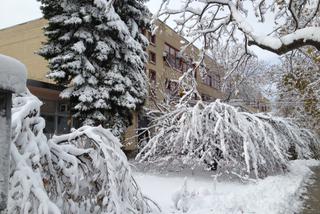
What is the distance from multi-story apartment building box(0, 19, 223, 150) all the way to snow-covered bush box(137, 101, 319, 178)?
783 cm

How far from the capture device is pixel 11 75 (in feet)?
5.80

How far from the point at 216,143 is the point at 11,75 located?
1237cm

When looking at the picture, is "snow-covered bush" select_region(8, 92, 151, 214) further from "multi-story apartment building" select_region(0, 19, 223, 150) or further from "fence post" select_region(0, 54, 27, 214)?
"multi-story apartment building" select_region(0, 19, 223, 150)

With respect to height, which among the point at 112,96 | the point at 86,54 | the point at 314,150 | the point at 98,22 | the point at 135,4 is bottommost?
the point at 314,150

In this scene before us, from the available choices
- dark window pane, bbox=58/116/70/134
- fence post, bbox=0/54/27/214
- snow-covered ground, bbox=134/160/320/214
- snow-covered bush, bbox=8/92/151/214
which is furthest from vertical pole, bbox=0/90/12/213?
dark window pane, bbox=58/116/70/134

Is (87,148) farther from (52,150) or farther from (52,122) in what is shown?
(52,122)

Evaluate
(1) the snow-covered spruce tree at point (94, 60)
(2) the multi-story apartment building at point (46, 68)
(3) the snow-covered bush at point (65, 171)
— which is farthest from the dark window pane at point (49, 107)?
(3) the snow-covered bush at point (65, 171)

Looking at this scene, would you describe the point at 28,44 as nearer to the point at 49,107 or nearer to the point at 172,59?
the point at 49,107

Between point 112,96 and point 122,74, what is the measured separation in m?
1.37

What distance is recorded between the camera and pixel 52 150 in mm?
5566

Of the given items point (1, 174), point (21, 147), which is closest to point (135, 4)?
point (21, 147)

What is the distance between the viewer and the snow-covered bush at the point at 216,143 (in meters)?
13.3

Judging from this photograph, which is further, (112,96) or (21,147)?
(112,96)

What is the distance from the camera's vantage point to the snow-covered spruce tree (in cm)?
1803
